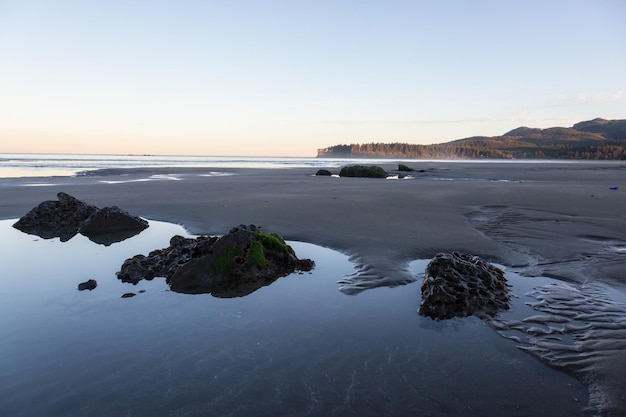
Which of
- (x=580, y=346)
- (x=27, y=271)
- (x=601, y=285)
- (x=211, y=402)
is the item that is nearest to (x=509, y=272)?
(x=601, y=285)

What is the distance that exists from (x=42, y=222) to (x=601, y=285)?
12.6m

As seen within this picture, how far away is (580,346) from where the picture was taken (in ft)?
12.4

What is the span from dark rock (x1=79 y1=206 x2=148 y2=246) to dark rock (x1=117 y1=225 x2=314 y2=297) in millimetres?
3401

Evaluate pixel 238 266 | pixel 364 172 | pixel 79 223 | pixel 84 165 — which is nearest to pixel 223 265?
pixel 238 266

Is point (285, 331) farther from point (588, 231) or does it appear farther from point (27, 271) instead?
point (588, 231)

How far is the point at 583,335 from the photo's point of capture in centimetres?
401

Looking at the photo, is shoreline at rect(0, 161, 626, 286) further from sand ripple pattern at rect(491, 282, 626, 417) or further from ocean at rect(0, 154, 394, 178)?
ocean at rect(0, 154, 394, 178)

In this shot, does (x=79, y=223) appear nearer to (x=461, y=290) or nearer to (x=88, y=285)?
(x=88, y=285)

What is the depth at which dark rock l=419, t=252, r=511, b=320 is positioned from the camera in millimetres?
4715

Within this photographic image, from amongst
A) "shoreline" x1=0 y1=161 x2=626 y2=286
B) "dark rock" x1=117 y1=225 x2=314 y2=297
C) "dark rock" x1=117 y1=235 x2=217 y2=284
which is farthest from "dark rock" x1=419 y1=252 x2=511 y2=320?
"dark rock" x1=117 y1=235 x2=217 y2=284

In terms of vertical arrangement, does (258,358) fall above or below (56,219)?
below

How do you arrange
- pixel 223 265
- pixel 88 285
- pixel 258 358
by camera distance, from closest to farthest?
pixel 258 358 → pixel 88 285 → pixel 223 265

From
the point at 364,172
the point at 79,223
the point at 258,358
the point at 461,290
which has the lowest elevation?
the point at 258,358

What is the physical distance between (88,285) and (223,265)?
199 cm
